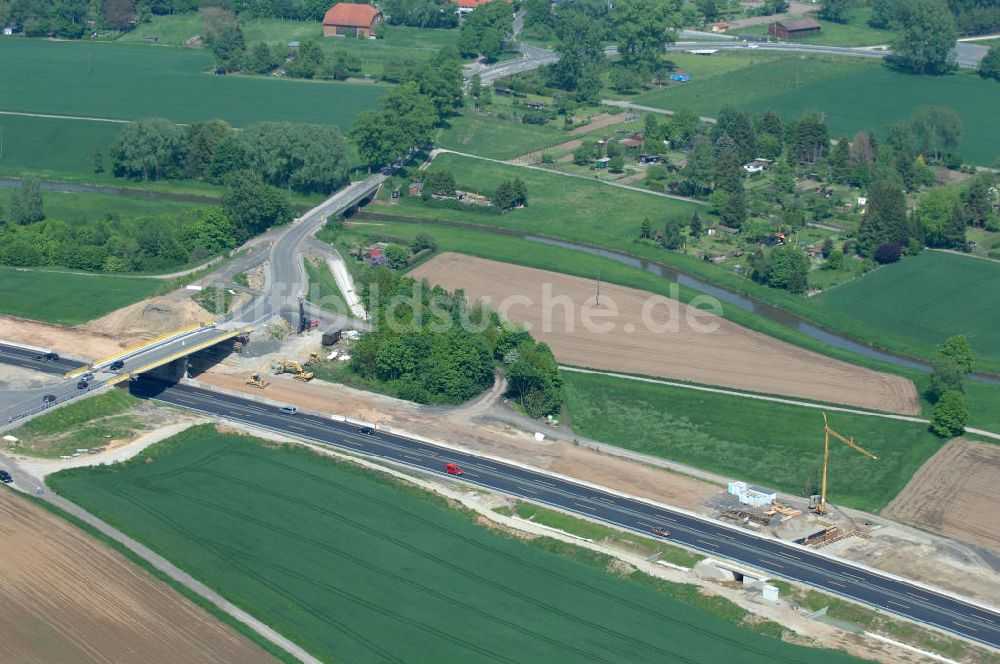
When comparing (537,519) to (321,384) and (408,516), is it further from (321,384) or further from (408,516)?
(321,384)

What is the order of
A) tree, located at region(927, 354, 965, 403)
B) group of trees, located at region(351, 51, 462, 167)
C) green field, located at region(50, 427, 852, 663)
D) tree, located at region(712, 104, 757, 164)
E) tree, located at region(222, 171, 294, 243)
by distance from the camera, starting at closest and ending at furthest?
green field, located at region(50, 427, 852, 663) < tree, located at region(927, 354, 965, 403) < tree, located at region(222, 171, 294, 243) < group of trees, located at region(351, 51, 462, 167) < tree, located at region(712, 104, 757, 164)

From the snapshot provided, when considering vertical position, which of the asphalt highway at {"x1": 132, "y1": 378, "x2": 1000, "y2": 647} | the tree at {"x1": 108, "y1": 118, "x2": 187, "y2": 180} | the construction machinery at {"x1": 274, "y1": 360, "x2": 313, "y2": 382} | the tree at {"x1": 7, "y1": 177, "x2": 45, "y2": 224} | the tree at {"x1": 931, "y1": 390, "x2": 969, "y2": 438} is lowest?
the asphalt highway at {"x1": 132, "y1": 378, "x2": 1000, "y2": 647}

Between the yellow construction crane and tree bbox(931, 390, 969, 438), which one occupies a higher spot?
tree bbox(931, 390, 969, 438)

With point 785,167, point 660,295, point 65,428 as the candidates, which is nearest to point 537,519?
point 65,428

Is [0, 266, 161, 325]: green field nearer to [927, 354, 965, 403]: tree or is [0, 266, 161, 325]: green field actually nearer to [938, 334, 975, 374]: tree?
[927, 354, 965, 403]: tree

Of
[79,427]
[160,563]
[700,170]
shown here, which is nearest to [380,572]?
[160,563]

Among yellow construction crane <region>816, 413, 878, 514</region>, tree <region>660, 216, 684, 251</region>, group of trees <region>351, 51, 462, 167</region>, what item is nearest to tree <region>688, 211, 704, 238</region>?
tree <region>660, 216, 684, 251</region>

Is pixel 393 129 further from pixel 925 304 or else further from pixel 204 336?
pixel 925 304
